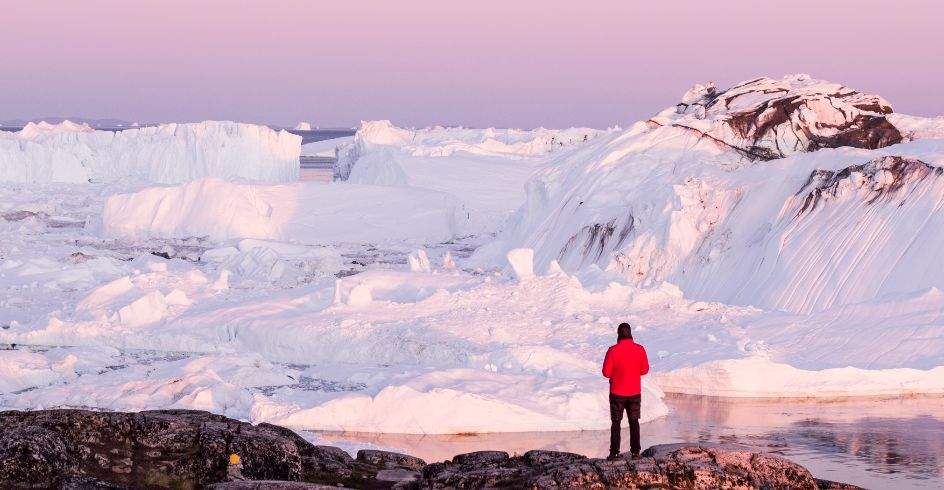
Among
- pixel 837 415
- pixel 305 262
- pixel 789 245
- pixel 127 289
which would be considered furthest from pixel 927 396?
pixel 305 262

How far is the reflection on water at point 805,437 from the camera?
12.9 metres

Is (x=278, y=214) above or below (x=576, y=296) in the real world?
above

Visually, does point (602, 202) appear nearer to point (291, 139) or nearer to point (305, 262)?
point (305, 262)

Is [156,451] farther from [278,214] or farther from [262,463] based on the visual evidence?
[278,214]

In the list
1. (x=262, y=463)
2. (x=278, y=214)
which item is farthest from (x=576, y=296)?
(x=278, y=214)

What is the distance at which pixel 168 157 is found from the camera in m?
61.2

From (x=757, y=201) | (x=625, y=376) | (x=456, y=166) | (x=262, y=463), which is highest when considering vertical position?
(x=456, y=166)

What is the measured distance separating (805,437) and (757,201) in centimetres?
1218

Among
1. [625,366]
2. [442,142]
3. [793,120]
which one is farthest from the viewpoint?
[442,142]

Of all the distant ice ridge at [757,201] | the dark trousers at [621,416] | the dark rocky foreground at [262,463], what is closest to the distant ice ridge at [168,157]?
the distant ice ridge at [757,201]

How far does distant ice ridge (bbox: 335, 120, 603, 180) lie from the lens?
60312 mm

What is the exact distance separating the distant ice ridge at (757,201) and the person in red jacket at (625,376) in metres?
12.9

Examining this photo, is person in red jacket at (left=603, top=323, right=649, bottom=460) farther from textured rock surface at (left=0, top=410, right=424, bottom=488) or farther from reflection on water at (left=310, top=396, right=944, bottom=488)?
reflection on water at (left=310, top=396, right=944, bottom=488)

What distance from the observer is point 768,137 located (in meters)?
29.4
